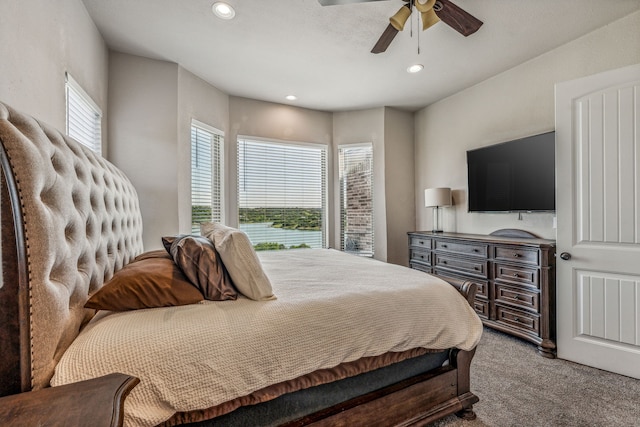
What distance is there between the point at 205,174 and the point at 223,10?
1.87 meters

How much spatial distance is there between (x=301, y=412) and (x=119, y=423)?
83 centimetres

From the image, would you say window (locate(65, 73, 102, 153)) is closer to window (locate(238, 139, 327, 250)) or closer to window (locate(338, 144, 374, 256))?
window (locate(238, 139, 327, 250))

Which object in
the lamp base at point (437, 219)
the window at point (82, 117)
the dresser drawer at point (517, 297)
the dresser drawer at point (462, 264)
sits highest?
the window at point (82, 117)

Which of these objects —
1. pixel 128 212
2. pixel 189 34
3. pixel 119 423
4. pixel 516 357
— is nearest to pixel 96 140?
pixel 128 212

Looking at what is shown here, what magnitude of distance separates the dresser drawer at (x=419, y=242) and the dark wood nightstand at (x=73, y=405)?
11.2ft

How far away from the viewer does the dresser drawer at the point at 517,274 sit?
244 centimetres

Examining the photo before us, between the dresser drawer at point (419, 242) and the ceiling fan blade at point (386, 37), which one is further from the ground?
the ceiling fan blade at point (386, 37)

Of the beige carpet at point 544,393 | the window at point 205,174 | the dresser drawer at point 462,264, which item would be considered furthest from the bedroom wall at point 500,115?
the window at point 205,174

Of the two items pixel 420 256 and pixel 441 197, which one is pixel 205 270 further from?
pixel 441 197

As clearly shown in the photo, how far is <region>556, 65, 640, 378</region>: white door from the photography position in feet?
6.53

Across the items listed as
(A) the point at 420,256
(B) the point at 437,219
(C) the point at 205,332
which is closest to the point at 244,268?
(C) the point at 205,332

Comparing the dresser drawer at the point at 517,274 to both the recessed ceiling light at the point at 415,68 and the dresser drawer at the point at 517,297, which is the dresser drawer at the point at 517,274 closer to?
the dresser drawer at the point at 517,297

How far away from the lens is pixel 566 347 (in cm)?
226

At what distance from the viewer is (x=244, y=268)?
140cm
